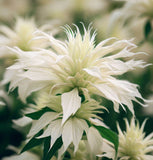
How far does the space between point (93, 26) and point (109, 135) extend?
38.8 inches

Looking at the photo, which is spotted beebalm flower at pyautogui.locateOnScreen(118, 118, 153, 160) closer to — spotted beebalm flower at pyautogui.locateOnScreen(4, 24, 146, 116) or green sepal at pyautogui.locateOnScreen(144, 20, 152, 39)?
spotted beebalm flower at pyautogui.locateOnScreen(4, 24, 146, 116)

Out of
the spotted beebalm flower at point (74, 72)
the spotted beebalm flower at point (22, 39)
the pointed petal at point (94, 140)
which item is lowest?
the pointed petal at point (94, 140)

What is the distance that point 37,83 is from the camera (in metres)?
0.73

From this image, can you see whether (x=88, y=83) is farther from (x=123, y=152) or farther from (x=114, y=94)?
(x=123, y=152)

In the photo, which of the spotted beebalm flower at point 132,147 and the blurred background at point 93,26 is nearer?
the spotted beebalm flower at point 132,147

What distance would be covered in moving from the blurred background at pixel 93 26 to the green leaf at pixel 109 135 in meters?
0.26

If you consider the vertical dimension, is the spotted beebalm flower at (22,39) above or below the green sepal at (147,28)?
below

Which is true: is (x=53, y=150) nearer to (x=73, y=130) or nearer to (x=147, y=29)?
(x=73, y=130)

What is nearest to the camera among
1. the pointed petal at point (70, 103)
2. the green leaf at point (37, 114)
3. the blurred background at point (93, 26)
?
the pointed petal at point (70, 103)

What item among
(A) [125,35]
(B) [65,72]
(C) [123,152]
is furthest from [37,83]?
(A) [125,35]

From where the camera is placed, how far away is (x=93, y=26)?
161 cm

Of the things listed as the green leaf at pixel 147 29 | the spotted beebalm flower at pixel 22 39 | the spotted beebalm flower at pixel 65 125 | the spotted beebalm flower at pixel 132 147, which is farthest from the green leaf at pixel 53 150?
the green leaf at pixel 147 29

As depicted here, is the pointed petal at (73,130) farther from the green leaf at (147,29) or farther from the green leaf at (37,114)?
the green leaf at (147,29)

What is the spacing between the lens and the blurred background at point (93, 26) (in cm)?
116
